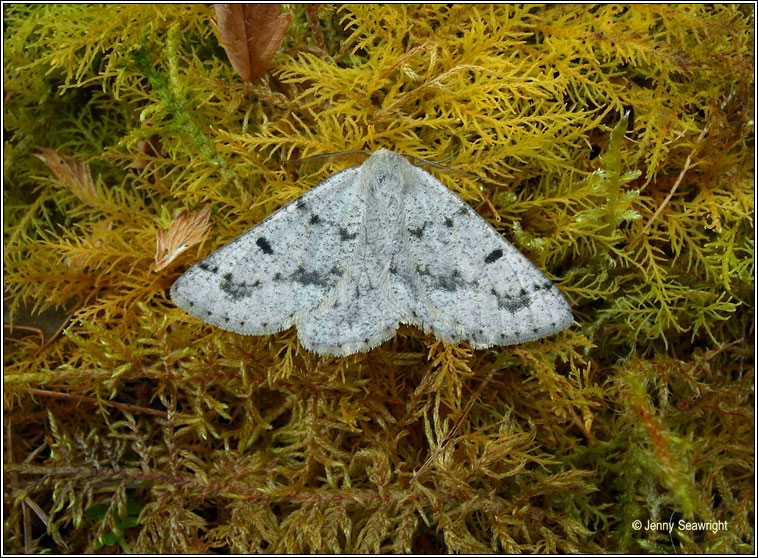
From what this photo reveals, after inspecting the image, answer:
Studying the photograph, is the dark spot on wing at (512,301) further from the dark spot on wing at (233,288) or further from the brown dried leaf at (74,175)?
the brown dried leaf at (74,175)

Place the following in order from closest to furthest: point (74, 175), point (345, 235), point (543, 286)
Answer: point (543, 286) < point (345, 235) < point (74, 175)

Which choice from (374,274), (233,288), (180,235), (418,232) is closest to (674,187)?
(418,232)

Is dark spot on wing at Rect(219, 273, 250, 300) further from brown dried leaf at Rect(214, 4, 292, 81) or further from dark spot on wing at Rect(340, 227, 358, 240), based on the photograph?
brown dried leaf at Rect(214, 4, 292, 81)

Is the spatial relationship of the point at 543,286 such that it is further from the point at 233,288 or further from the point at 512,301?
the point at 233,288

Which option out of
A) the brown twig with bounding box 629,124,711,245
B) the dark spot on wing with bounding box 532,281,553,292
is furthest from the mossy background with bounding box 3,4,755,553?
the dark spot on wing with bounding box 532,281,553,292

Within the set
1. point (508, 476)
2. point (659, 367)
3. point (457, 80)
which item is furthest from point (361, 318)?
point (659, 367)

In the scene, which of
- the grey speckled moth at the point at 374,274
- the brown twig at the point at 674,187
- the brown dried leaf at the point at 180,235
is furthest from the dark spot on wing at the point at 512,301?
the brown dried leaf at the point at 180,235

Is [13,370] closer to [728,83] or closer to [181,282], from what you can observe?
[181,282]
